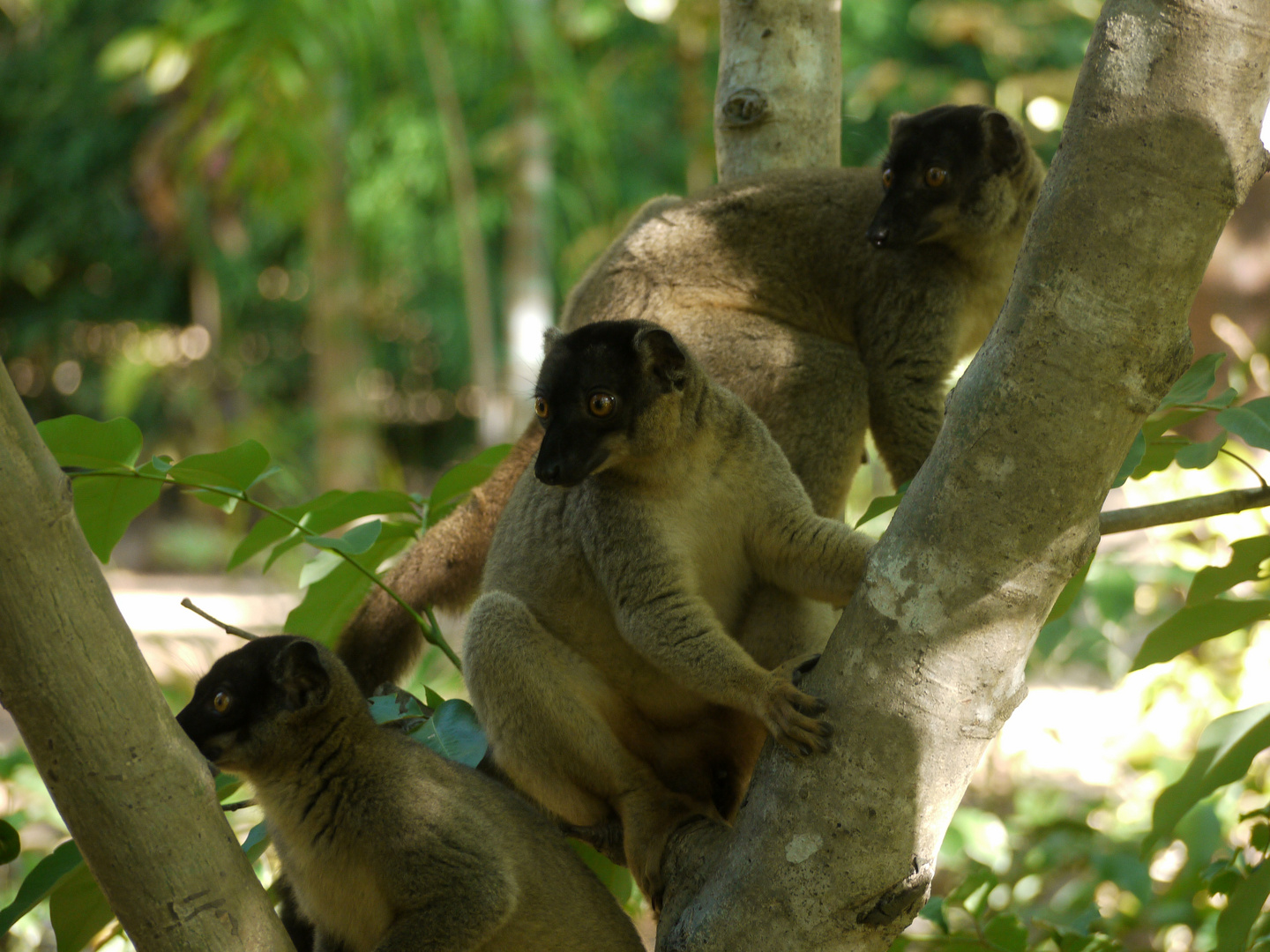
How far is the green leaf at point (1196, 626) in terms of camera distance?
9.27ft

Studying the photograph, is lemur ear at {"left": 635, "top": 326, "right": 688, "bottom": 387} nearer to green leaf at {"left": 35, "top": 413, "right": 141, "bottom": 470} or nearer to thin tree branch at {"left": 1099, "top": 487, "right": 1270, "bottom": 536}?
thin tree branch at {"left": 1099, "top": 487, "right": 1270, "bottom": 536}

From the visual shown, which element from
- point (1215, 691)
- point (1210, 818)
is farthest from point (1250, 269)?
point (1210, 818)

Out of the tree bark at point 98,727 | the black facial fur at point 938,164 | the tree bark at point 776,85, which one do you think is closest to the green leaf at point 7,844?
the tree bark at point 98,727

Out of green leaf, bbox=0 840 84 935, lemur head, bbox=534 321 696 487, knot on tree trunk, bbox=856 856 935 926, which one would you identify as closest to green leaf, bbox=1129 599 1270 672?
knot on tree trunk, bbox=856 856 935 926

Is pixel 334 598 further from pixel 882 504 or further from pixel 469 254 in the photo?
pixel 469 254

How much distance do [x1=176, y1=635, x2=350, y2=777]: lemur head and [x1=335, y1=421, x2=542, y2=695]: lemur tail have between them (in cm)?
75

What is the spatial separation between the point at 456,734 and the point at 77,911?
3.06 feet

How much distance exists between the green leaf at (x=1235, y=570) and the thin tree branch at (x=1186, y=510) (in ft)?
0.44

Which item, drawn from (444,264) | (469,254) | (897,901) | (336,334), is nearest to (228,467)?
(897,901)

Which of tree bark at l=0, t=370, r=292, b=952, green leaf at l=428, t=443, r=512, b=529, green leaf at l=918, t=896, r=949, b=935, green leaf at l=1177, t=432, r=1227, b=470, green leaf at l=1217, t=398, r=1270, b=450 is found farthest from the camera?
green leaf at l=428, t=443, r=512, b=529

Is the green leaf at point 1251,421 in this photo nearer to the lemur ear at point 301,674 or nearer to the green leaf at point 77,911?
the lemur ear at point 301,674

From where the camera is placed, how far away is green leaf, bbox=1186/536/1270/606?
2811mm

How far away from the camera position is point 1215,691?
653 cm

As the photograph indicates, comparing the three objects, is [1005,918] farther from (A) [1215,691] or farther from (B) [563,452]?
(A) [1215,691]
